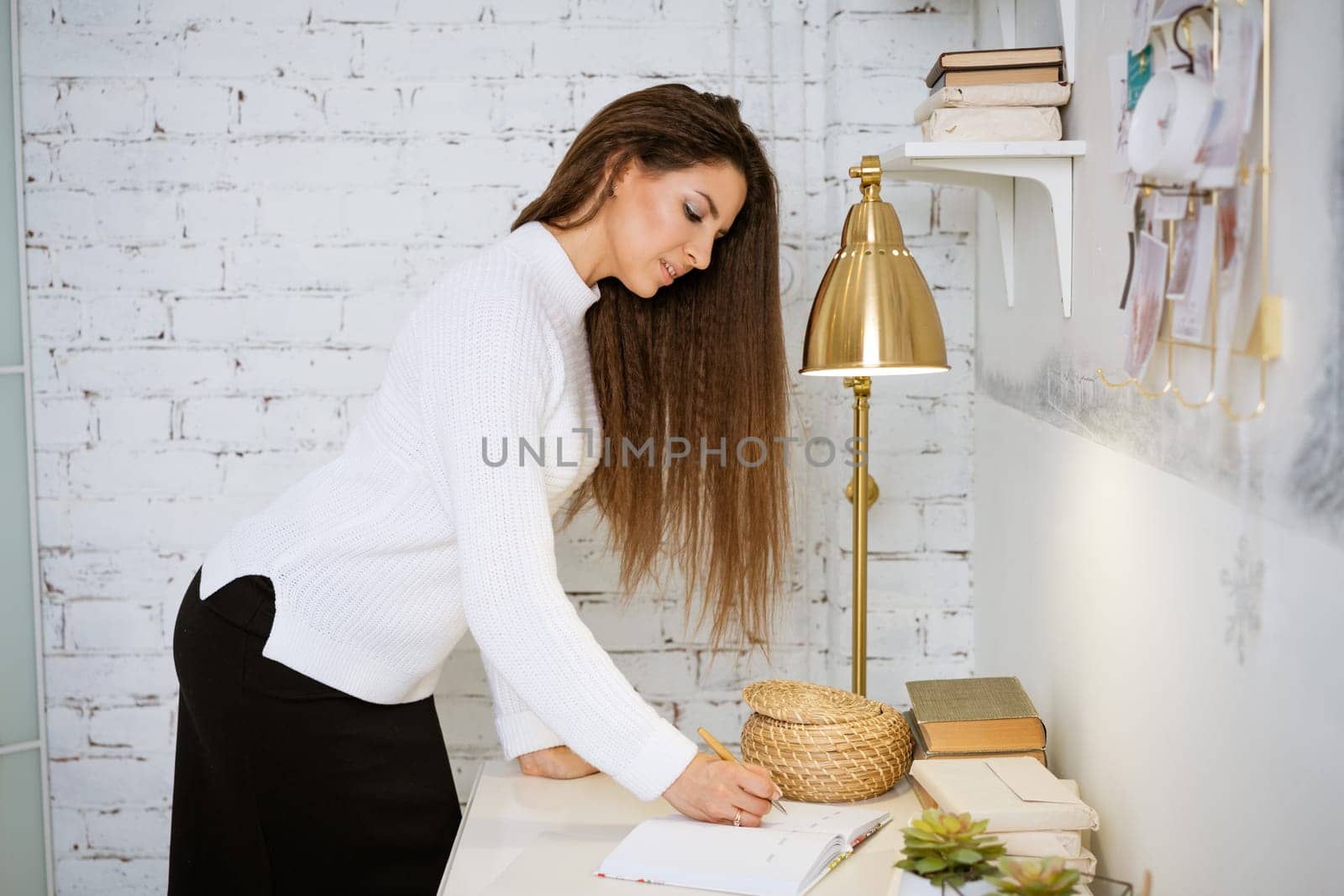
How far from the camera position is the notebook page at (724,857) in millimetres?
1078

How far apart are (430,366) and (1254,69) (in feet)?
2.60

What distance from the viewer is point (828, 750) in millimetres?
1285

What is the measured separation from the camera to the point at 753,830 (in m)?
1.18

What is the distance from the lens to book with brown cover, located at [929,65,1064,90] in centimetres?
148

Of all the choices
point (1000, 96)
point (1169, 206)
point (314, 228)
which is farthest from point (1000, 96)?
point (314, 228)

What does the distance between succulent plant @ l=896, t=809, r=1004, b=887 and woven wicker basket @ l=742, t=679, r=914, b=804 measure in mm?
312

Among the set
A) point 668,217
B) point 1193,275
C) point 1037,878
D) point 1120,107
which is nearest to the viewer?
point 1037,878

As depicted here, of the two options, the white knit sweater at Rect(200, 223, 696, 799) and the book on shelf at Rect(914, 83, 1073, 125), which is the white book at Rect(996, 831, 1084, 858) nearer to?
the white knit sweater at Rect(200, 223, 696, 799)

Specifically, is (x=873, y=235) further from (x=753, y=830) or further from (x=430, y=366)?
(x=753, y=830)

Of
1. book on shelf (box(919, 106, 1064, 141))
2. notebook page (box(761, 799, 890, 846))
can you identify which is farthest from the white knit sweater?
book on shelf (box(919, 106, 1064, 141))

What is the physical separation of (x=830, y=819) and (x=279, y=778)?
0.67 m

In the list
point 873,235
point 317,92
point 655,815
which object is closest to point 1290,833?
point 655,815

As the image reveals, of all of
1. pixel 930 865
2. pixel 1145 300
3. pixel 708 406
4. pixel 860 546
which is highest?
pixel 1145 300

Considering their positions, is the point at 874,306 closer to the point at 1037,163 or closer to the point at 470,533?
the point at 1037,163
